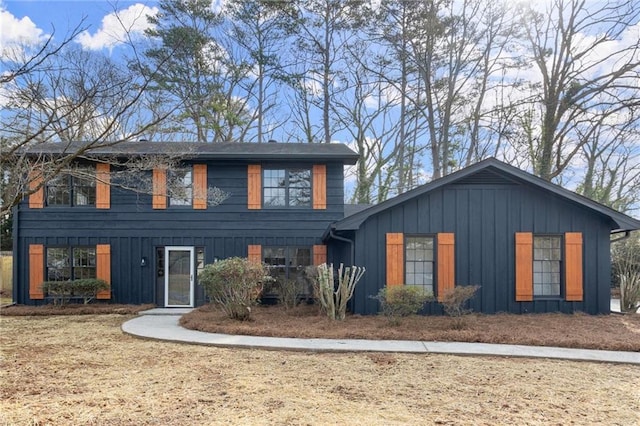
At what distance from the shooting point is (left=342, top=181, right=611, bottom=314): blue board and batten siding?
9.35 meters

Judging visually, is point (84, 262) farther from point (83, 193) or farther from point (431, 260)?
point (431, 260)

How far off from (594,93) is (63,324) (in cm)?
1766

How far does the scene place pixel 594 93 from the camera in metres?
15.4

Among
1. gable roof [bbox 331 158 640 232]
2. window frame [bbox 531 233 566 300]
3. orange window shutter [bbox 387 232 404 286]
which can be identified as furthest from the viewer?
window frame [bbox 531 233 566 300]

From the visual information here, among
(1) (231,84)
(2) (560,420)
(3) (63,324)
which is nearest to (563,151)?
(1) (231,84)

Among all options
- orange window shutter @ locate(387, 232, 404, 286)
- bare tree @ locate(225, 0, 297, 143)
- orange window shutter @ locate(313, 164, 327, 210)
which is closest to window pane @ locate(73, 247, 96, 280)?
orange window shutter @ locate(313, 164, 327, 210)

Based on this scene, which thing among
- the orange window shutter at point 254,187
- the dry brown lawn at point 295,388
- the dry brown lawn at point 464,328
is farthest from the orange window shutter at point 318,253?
the dry brown lawn at point 295,388

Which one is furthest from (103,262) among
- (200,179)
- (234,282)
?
(234,282)

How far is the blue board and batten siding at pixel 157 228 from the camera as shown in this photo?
11468 mm

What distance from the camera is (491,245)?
31.0 feet

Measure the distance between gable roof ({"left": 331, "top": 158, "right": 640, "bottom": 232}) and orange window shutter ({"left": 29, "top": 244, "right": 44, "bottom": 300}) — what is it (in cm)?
798

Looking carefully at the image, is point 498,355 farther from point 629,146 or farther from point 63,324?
point 629,146

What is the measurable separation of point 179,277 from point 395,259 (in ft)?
19.2

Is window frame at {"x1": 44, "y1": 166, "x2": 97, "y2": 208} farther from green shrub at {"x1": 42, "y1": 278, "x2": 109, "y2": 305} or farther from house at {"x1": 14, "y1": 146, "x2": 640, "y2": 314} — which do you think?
green shrub at {"x1": 42, "y1": 278, "x2": 109, "y2": 305}
